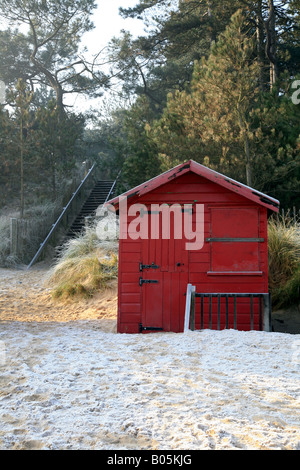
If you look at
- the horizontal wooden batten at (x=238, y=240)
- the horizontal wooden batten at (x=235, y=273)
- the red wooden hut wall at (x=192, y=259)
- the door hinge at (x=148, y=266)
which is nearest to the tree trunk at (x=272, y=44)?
the red wooden hut wall at (x=192, y=259)

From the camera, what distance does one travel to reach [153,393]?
14.1ft

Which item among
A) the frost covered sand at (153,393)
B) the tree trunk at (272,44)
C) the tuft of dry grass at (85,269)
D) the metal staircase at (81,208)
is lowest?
the frost covered sand at (153,393)

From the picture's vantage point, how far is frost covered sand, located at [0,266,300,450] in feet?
11.1

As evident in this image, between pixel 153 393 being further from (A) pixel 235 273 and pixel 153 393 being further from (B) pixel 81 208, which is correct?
(B) pixel 81 208

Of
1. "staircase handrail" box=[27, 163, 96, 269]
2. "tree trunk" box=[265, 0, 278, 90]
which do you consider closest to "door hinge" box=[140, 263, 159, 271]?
"staircase handrail" box=[27, 163, 96, 269]

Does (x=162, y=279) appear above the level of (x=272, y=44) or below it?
below

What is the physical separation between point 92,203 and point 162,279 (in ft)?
42.7

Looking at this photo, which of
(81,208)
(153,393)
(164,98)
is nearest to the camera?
(153,393)

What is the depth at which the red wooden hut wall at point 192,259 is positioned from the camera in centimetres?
833

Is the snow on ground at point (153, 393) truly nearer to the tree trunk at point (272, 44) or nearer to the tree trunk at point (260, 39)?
the tree trunk at point (272, 44)

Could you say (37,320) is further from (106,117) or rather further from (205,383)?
(106,117)

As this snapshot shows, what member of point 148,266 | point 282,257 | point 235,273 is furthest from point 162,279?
point 282,257

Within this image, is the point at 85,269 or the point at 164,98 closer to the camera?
the point at 85,269
